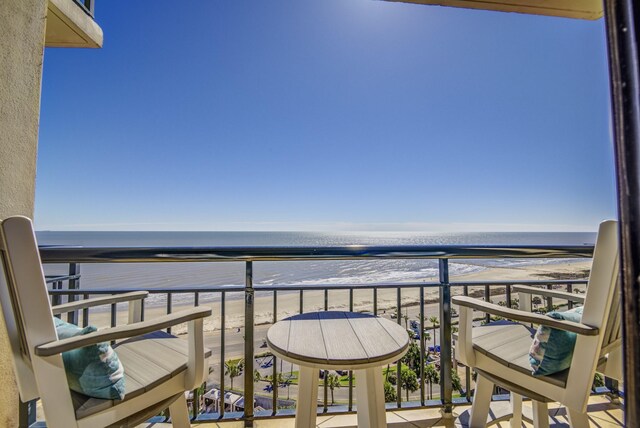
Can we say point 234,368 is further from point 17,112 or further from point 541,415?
point 541,415

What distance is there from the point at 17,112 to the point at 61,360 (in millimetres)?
1394

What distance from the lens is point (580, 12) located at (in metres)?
2.03

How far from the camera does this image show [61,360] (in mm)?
938

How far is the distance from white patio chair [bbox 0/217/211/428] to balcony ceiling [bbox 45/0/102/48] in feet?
6.83

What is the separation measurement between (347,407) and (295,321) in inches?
34.3

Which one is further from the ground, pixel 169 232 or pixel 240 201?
pixel 240 201

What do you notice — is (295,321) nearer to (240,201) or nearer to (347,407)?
(347,407)

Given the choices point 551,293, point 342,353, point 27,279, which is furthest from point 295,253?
point 551,293

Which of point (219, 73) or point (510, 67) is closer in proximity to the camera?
point (510, 67)

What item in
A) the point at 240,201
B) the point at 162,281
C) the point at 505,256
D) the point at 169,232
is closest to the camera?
the point at 505,256

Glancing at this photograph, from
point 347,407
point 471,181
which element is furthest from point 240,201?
point 347,407

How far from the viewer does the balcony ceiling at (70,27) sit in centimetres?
217

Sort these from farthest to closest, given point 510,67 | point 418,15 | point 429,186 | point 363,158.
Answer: point 429,186, point 363,158, point 510,67, point 418,15

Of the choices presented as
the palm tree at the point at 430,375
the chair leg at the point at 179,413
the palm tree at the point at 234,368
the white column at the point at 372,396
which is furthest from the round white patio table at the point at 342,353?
the palm tree at the point at 234,368
